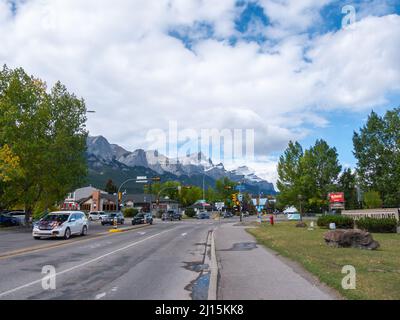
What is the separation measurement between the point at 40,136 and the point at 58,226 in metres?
18.0

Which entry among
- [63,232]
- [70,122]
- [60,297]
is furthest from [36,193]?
[60,297]

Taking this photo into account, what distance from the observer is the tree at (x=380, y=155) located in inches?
2491

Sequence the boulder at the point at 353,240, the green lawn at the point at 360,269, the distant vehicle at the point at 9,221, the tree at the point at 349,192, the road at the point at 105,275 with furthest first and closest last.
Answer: the tree at the point at 349,192 → the distant vehicle at the point at 9,221 → the boulder at the point at 353,240 → the road at the point at 105,275 → the green lawn at the point at 360,269

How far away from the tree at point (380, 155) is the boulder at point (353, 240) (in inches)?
1927

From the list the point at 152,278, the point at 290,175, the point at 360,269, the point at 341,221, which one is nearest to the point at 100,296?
the point at 152,278

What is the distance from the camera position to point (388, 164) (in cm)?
6556

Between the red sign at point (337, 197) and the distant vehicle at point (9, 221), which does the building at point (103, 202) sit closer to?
the distant vehicle at point (9, 221)

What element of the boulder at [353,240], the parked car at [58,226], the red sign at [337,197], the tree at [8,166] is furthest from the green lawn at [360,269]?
the red sign at [337,197]

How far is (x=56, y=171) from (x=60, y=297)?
34361mm

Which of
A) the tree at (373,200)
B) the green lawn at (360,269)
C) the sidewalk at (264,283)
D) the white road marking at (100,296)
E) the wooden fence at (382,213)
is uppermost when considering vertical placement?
the tree at (373,200)

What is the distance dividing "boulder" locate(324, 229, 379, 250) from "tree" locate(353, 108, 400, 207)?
161 feet

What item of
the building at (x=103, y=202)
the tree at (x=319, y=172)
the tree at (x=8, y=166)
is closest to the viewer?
the tree at (x=8, y=166)
